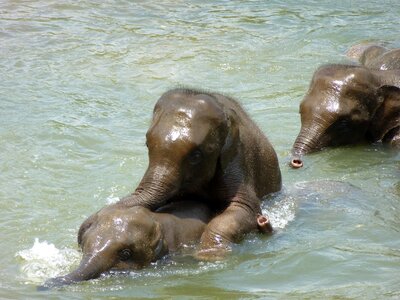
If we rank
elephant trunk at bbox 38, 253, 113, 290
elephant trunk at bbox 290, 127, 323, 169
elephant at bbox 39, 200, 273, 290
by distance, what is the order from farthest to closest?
elephant trunk at bbox 290, 127, 323, 169
elephant at bbox 39, 200, 273, 290
elephant trunk at bbox 38, 253, 113, 290

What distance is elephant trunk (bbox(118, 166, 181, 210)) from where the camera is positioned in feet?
26.0

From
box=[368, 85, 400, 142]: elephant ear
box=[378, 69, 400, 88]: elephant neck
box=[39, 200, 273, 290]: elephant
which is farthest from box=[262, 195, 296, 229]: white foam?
box=[378, 69, 400, 88]: elephant neck

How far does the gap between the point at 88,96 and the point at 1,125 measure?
183cm

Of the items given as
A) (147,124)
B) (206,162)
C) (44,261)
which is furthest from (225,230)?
(147,124)

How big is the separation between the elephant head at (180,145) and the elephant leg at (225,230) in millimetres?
342

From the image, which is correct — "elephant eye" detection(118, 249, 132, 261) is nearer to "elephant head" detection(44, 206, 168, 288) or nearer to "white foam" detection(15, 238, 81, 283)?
"elephant head" detection(44, 206, 168, 288)

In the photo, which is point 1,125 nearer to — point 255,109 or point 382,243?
point 255,109

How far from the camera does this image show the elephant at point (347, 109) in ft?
38.7

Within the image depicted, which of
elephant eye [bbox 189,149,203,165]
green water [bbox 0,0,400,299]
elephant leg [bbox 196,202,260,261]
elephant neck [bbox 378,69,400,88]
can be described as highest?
elephant eye [bbox 189,149,203,165]

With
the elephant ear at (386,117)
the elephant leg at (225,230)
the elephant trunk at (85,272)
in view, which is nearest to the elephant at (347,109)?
the elephant ear at (386,117)

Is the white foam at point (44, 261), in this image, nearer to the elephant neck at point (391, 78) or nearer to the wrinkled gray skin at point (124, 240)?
the wrinkled gray skin at point (124, 240)

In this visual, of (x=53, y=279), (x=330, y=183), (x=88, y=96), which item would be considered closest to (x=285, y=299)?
(x=53, y=279)

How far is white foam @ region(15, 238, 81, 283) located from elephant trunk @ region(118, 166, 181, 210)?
0.58 m

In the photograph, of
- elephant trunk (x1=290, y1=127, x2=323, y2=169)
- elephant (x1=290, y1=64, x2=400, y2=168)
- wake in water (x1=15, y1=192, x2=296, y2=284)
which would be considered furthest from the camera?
elephant (x1=290, y1=64, x2=400, y2=168)
